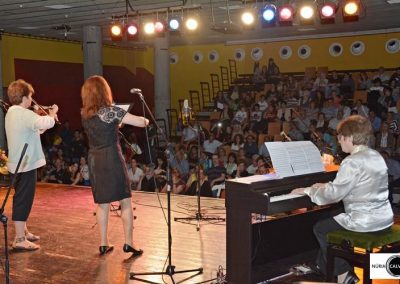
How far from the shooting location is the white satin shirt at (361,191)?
3131 millimetres

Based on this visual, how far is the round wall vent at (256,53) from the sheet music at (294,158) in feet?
37.5

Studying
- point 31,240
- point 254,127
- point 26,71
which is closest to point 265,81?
point 254,127

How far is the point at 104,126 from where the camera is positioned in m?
3.94

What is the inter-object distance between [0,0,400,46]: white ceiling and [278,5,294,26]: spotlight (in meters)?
0.63

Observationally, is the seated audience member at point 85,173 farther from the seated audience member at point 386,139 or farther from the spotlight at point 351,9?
the seated audience member at point 386,139

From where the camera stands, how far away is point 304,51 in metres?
14.2

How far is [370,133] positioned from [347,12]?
370 cm

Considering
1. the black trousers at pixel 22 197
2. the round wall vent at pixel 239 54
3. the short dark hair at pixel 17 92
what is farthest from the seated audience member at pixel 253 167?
the round wall vent at pixel 239 54

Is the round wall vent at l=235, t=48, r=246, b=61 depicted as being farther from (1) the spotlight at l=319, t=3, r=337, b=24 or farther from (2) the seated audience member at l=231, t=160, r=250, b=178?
(1) the spotlight at l=319, t=3, r=337, b=24

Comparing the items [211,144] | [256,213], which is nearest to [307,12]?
[211,144]

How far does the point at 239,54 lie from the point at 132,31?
7530 millimetres

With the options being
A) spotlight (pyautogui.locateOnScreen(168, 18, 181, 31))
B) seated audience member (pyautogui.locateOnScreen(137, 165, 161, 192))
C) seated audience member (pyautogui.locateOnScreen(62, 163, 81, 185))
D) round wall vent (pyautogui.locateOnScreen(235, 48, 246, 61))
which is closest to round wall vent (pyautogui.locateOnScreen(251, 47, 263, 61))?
round wall vent (pyautogui.locateOnScreen(235, 48, 246, 61))

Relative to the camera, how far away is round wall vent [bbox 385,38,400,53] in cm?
1287

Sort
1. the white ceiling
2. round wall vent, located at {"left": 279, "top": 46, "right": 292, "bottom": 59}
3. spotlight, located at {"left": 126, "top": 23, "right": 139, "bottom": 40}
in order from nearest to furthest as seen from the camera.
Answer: spotlight, located at {"left": 126, "top": 23, "right": 139, "bottom": 40} → the white ceiling → round wall vent, located at {"left": 279, "top": 46, "right": 292, "bottom": 59}
